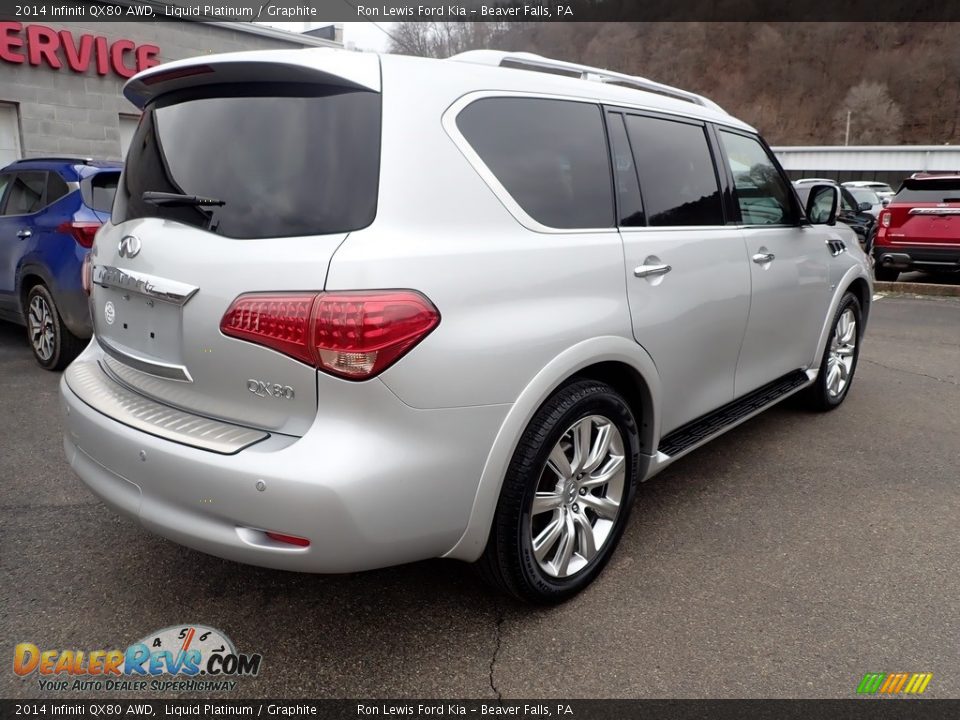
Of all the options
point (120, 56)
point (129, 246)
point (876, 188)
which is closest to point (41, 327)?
point (129, 246)

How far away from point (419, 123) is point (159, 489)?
128 cm

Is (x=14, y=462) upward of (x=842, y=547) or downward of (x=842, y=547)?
downward

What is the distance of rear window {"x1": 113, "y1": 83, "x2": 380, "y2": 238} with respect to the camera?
2.07 metres

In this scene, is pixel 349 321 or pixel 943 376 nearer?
pixel 349 321

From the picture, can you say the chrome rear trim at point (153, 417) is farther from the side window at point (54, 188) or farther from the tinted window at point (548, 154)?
the side window at point (54, 188)

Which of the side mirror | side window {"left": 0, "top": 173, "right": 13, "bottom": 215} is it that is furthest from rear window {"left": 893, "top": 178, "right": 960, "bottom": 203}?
side window {"left": 0, "top": 173, "right": 13, "bottom": 215}

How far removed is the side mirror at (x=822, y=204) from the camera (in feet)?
13.9

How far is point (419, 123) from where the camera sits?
2.16 m

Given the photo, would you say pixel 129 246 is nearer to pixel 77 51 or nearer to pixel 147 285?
pixel 147 285

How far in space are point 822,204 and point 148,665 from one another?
4009mm

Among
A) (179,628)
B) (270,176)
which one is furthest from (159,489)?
(270,176)

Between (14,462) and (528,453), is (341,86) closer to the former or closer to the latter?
(528,453)

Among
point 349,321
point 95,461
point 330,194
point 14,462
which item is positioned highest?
point 330,194

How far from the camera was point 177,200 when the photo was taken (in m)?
2.28
